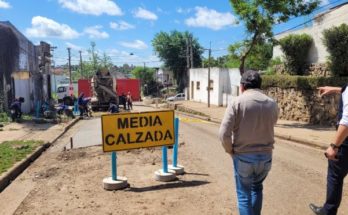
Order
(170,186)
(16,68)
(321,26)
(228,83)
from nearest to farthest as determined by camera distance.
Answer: (170,186) → (321,26) → (16,68) → (228,83)

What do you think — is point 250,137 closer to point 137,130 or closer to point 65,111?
point 137,130

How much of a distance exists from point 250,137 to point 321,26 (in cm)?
1801

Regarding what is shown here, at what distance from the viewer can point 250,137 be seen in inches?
177

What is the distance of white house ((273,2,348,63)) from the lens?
63.7 ft

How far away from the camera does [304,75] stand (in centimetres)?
2202

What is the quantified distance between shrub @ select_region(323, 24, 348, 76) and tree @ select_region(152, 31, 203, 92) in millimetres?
44695

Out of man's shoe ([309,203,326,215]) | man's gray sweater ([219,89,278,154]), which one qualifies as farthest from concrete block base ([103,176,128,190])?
man's gray sweater ([219,89,278,154])

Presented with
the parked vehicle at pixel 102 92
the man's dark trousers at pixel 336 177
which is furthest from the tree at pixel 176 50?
the man's dark trousers at pixel 336 177

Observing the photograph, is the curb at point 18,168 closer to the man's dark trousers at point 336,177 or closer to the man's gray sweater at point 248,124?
the man's gray sweater at point 248,124

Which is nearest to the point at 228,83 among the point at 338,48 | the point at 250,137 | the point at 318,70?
the point at 318,70

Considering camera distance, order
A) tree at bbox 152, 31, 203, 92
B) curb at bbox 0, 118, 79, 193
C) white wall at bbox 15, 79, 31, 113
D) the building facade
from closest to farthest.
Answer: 1. curb at bbox 0, 118, 79, 193
2. the building facade
3. white wall at bbox 15, 79, 31, 113
4. tree at bbox 152, 31, 203, 92

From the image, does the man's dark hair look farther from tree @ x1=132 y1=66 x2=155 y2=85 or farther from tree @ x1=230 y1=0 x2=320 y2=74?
tree @ x1=132 y1=66 x2=155 y2=85

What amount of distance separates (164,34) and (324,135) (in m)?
51.4

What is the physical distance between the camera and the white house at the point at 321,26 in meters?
19.4
